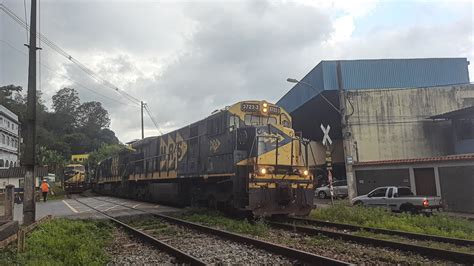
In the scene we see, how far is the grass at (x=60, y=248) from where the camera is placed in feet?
20.7

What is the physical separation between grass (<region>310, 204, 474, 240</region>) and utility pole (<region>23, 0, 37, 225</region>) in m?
9.43

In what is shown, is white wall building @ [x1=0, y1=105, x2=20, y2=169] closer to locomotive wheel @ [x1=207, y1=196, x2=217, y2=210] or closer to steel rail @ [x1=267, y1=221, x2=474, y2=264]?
locomotive wheel @ [x1=207, y1=196, x2=217, y2=210]

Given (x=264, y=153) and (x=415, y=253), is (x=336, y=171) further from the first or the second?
(x=415, y=253)

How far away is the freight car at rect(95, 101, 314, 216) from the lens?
1115 cm

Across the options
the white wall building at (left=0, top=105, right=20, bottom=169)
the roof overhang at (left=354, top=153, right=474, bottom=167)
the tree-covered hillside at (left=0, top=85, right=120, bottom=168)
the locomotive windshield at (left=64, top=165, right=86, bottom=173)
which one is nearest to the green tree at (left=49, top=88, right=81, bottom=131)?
the tree-covered hillside at (left=0, top=85, right=120, bottom=168)

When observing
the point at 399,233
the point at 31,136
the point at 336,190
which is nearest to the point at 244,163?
the point at 399,233

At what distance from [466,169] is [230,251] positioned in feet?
49.8

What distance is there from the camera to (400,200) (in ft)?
52.9

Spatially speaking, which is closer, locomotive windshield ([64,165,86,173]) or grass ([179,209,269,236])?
grass ([179,209,269,236])

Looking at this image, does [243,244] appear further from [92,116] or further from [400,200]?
[92,116]

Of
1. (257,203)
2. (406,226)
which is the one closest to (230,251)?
(257,203)

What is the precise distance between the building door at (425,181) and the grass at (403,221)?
7698 millimetres

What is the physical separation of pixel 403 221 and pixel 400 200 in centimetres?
485

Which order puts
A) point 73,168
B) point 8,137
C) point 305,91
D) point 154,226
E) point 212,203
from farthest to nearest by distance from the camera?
point 8,137, point 73,168, point 305,91, point 212,203, point 154,226
